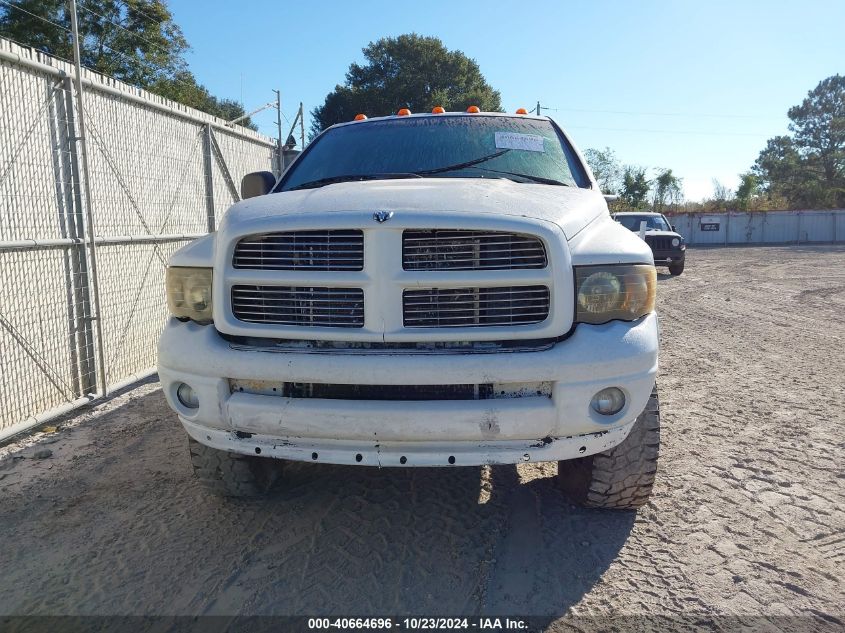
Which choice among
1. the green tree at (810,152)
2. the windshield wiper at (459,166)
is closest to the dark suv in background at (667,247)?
the windshield wiper at (459,166)

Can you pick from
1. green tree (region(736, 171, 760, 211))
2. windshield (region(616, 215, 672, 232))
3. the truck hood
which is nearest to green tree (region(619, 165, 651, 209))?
green tree (region(736, 171, 760, 211))

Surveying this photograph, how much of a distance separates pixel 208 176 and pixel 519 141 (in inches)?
198

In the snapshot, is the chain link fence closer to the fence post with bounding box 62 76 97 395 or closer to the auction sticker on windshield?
the fence post with bounding box 62 76 97 395

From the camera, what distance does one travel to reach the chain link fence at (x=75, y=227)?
14.3ft

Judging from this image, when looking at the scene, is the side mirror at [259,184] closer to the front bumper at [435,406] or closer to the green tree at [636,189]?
the front bumper at [435,406]

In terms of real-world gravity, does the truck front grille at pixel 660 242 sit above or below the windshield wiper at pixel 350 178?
below

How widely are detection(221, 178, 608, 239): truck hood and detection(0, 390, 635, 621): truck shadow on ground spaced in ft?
4.74

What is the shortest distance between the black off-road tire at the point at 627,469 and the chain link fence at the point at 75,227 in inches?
156

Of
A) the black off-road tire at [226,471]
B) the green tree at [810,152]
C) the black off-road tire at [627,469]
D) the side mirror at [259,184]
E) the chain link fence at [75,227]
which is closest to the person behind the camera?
the black off-road tire at [627,469]

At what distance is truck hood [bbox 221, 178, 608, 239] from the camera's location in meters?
2.49

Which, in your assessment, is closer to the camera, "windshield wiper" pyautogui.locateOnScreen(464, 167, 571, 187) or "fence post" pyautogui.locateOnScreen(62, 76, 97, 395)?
"windshield wiper" pyautogui.locateOnScreen(464, 167, 571, 187)

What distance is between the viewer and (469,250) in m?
2.44

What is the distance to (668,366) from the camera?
6.30 metres

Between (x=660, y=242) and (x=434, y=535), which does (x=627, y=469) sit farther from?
(x=660, y=242)
